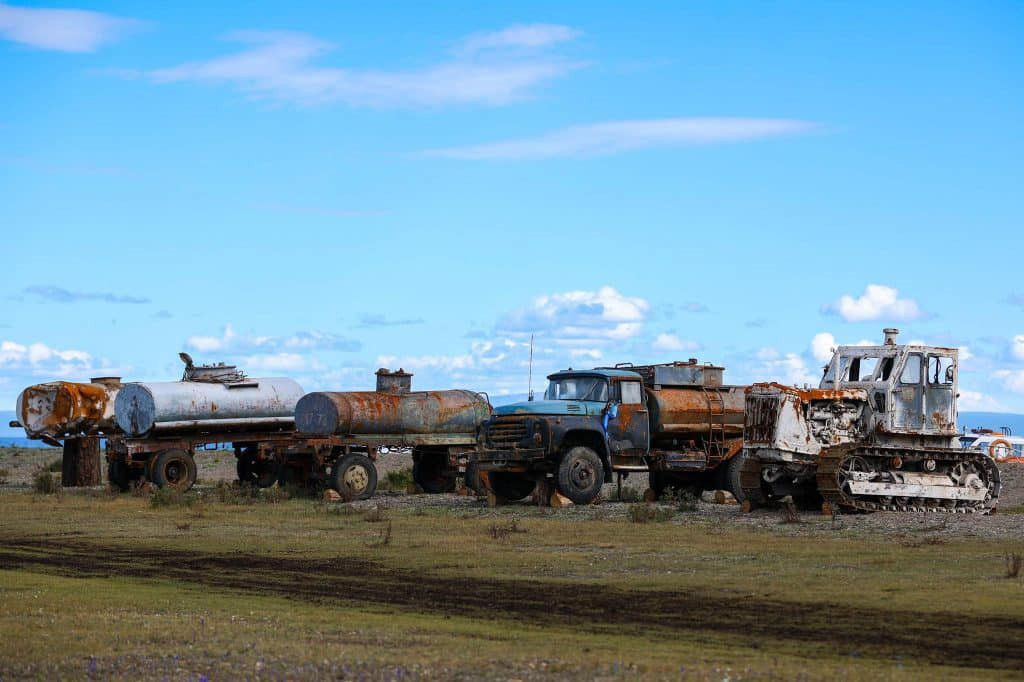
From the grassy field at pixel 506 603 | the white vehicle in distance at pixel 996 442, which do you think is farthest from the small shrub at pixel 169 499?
the white vehicle in distance at pixel 996 442

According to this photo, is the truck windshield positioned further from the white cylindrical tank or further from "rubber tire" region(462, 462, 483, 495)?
the white cylindrical tank

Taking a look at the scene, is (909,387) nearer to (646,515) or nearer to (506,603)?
(646,515)

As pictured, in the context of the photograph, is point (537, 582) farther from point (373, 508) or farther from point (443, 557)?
point (373, 508)

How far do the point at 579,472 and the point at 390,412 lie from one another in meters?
6.85

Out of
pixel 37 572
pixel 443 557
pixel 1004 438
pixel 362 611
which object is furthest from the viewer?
pixel 1004 438

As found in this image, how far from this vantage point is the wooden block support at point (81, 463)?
136 feet

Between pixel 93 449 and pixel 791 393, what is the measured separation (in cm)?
2174

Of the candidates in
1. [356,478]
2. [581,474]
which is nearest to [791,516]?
[581,474]

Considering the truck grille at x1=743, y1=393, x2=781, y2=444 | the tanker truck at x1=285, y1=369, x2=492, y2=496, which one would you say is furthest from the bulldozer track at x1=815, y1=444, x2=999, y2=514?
the tanker truck at x1=285, y1=369, x2=492, y2=496

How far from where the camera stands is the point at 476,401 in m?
37.7

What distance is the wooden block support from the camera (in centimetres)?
4153

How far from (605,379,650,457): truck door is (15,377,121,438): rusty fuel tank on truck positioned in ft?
49.6

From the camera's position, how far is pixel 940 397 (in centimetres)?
2900

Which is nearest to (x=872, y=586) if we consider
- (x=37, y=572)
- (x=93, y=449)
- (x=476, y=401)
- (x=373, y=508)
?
(x=37, y=572)
